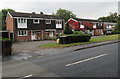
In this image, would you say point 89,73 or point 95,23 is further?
point 95,23

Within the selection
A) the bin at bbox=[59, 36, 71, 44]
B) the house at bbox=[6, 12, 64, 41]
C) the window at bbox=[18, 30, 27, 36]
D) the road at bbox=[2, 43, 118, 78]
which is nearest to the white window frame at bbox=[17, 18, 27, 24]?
the house at bbox=[6, 12, 64, 41]

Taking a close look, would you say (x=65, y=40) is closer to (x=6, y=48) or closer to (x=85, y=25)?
(x=6, y=48)

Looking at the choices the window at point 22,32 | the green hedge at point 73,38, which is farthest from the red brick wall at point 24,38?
the green hedge at point 73,38

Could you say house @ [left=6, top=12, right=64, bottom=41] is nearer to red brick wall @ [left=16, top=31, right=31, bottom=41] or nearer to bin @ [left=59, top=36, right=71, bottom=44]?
red brick wall @ [left=16, top=31, right=31, bottom=41]

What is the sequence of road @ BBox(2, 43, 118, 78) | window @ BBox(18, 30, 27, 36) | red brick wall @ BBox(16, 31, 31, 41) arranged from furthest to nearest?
window @ BBox(18, 30, 27, 36)
red brick wall @ BBox(16, 31, 31, 41)
road @ BBox(2, 43, 118, 78)

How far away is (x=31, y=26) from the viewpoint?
1416 inches

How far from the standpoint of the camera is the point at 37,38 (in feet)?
121

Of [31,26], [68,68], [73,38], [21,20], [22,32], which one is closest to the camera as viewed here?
[68,68]

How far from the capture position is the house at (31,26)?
111ft

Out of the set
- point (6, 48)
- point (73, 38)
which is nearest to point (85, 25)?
point (73, 38)

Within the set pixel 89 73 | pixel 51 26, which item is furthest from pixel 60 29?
pixel 89 73

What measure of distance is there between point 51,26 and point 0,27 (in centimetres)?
1859

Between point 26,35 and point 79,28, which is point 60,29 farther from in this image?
point 79,28

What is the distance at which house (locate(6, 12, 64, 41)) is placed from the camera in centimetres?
3384
